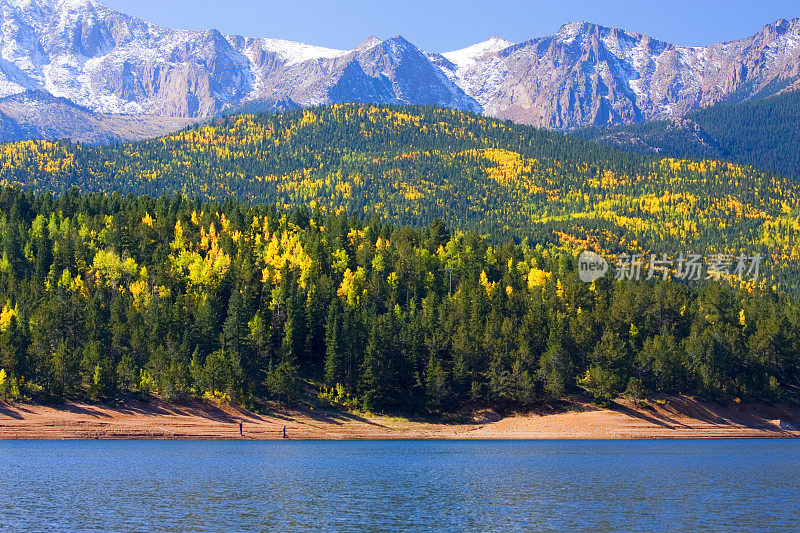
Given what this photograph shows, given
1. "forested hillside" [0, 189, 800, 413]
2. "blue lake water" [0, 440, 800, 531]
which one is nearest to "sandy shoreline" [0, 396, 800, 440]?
"forested hillside" [0, 189, 800, 413]

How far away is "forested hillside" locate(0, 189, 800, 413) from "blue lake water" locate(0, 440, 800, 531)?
24658 millimetres

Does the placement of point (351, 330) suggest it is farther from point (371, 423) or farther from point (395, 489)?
point (395, 489)

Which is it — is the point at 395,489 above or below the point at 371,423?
below

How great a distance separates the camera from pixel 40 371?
143m

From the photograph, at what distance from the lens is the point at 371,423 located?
149m

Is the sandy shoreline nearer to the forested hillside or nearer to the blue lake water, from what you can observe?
the forested hillside

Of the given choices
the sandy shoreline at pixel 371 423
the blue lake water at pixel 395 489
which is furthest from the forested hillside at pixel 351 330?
the blue lake water at pixel 395 489

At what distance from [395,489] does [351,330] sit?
77.0m

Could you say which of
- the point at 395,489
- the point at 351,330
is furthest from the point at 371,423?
the point at 395,489

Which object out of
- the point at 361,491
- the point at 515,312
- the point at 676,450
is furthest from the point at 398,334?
the point at 361,491

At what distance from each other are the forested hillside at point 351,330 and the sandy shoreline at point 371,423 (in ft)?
8.56

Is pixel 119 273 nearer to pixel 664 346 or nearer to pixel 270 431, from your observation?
pixel 270 431

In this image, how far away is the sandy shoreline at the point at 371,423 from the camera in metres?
140

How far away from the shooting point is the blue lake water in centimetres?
6294
